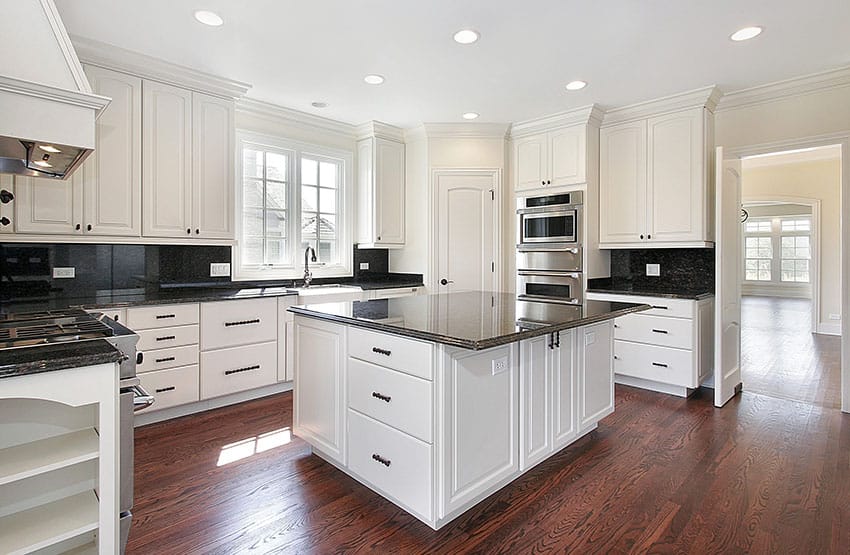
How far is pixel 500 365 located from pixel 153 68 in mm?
3171

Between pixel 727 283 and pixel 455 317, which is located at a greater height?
pixel 727 283

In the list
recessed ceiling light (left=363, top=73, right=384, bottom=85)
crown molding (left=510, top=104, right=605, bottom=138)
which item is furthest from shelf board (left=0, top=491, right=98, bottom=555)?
crown molding (left=510, top=104, right=605, bottom=138)

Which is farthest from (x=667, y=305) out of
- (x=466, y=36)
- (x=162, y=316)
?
(x=162, y=316)

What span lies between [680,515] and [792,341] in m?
5.35

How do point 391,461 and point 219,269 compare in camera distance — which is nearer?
point 391,461

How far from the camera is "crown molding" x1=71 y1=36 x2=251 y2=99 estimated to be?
9.72ft

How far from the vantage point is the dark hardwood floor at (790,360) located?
3906mm

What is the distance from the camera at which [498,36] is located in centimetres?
288

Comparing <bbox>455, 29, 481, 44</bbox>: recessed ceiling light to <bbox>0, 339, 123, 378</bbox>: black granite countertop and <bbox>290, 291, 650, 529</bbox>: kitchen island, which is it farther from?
<bbox>0, 339, 123, 378</bbox>: black granite countertop

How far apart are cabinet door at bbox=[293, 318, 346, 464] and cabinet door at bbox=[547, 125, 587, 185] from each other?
301 cm

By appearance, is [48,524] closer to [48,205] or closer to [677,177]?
[48,205]

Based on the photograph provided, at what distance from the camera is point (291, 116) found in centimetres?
435

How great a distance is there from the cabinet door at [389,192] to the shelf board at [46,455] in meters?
3.55

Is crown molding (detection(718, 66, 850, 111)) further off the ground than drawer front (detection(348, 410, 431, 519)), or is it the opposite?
crown molding (detection(718, 66, 850, 111))
